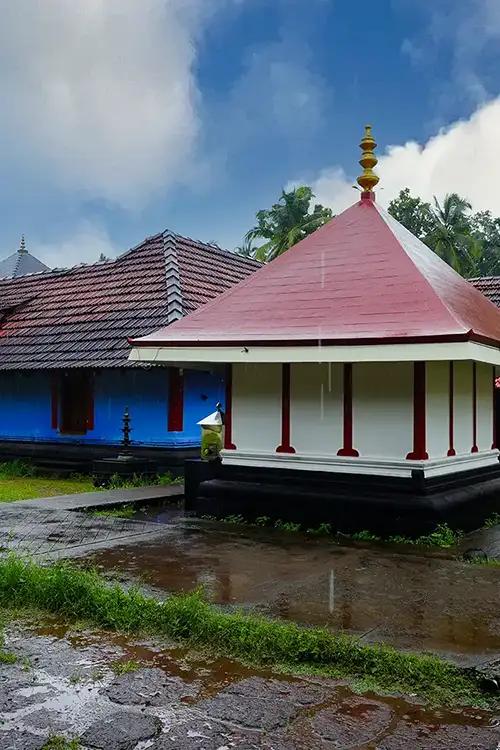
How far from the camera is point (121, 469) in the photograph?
44.1ft

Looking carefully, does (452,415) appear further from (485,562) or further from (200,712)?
(200,712)

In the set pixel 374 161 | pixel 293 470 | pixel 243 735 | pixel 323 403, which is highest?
pixel 374 161

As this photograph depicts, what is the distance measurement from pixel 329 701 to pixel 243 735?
0.60 m

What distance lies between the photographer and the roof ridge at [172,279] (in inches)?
582

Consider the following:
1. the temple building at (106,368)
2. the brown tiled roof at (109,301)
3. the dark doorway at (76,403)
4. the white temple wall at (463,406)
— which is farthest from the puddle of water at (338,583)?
the dark doorway at (76,403)

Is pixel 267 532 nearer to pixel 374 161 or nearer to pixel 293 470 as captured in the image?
pixel 293 470

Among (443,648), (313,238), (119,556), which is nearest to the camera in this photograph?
(443,648)

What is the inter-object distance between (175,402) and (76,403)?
9.85ft

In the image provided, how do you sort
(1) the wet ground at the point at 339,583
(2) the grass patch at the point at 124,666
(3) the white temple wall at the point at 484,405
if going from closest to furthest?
(2) the grass patch at the point at 124,666
(1) the wet ground at the point at 339,583
(3) the white temple wall at the point at 484,405

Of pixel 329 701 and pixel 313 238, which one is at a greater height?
pixel 313 238

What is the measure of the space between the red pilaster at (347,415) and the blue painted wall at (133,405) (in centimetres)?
559

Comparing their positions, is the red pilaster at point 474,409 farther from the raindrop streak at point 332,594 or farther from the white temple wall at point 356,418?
the raindrop streak at point 332,594

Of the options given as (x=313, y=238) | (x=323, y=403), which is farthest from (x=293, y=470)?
(x=313, y=238)

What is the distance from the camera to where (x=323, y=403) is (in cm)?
950
